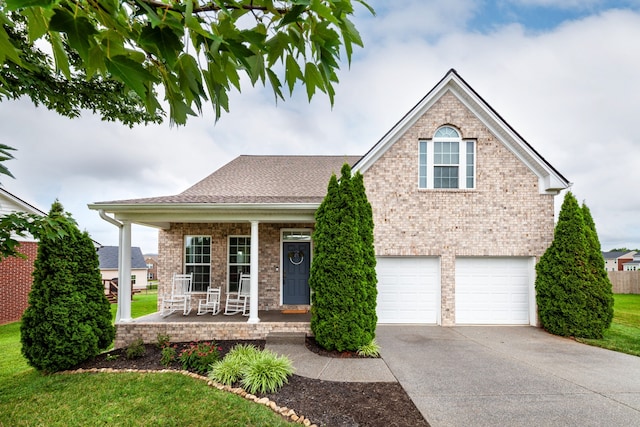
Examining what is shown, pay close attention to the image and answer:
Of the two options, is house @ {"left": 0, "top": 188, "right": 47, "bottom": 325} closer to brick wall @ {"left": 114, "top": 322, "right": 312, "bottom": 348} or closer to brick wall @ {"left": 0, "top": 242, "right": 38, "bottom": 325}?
brick wall @ {"left": 0, "top": 242, "right": 38, "bottom": 325}

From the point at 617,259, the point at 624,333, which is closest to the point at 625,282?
the point at 624,333

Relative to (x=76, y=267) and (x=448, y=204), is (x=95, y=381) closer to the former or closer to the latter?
(x=76, y=267)

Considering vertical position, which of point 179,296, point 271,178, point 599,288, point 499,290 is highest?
point 271,178

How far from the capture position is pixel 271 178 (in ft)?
39.8

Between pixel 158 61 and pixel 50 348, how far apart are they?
7.36 meters

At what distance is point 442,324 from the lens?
9469 mm

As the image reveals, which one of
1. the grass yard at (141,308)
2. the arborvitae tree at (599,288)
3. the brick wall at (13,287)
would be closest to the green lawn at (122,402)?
the grass yard at (141,308)

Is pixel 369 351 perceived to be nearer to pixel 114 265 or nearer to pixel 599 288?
pixel 599 288

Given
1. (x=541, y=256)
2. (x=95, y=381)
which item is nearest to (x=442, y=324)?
(x=541, y=256)

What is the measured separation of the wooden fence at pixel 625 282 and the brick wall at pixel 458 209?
15.1 meters

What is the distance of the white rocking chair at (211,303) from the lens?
367 inches

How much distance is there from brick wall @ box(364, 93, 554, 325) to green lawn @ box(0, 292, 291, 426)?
584 cm

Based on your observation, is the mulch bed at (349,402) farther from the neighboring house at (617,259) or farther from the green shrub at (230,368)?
the neighboring house at (617,259)

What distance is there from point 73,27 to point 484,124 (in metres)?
10.6
